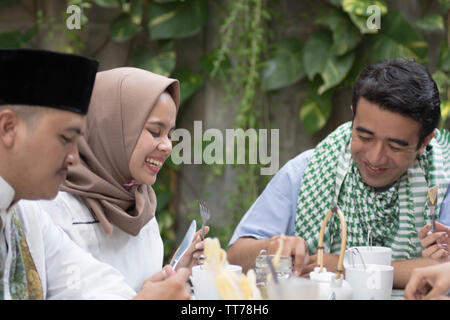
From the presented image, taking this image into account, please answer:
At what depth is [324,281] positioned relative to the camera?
132 centimetres

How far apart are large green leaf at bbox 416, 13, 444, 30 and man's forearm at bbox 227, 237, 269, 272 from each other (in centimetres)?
197

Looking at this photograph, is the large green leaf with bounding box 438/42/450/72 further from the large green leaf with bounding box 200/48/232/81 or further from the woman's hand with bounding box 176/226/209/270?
the woman's hand with bounding box 176/226/209/270

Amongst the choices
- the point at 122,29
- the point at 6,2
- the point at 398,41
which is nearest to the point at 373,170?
the point at 398,41

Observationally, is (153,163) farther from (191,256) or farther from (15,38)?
(15,38)

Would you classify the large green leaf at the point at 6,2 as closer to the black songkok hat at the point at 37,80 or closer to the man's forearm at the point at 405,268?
the black songkok hat at the point at 37,80

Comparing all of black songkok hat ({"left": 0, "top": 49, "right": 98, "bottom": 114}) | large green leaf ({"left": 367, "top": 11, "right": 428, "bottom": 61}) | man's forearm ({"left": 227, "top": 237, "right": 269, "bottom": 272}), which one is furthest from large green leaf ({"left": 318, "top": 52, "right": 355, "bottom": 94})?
black songkok hat ({"left": 0, "top": 49, "right": 98, "bottom": 114})

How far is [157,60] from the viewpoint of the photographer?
11.8 ft

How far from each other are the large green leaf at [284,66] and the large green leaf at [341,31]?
0.20 m

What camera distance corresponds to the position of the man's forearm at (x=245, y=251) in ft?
6.40

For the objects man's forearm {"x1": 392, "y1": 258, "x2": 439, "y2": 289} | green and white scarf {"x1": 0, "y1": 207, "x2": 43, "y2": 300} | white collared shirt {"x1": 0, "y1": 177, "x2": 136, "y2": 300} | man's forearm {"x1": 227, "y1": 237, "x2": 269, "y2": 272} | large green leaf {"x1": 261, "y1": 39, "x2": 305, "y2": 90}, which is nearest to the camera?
green and white scarf {"x1": 0, "y1": 207, "x2": 43, "y2": 300}

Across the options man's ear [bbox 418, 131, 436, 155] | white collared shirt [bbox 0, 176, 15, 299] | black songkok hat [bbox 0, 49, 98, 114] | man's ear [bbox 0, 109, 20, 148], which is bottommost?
white collared shirt [bbox 0, 176, 15, 299]

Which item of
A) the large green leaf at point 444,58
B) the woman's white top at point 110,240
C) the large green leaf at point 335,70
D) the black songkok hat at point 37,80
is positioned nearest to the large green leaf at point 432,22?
the large green leaf at point 444,58

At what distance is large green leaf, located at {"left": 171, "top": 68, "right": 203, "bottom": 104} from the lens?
3.62 metres
